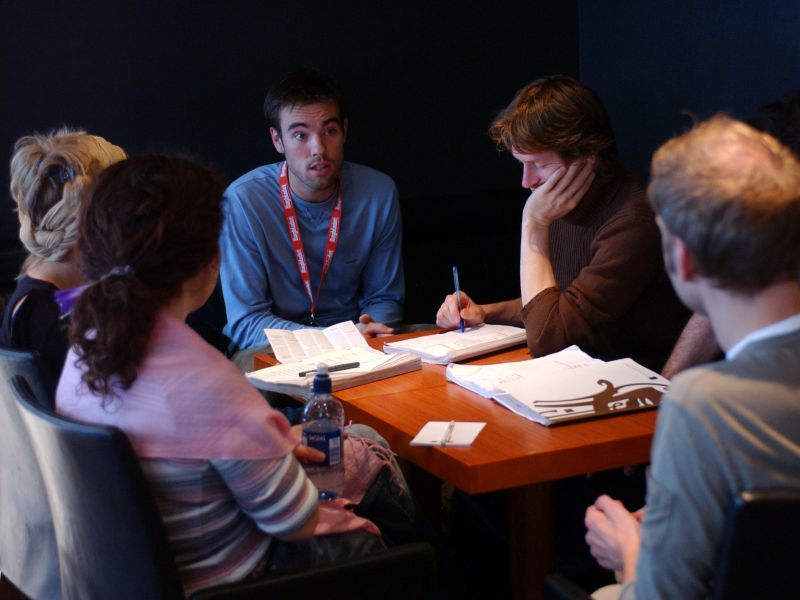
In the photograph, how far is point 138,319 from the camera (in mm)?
1638

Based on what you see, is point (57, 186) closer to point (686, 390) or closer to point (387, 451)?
point (387, 451)

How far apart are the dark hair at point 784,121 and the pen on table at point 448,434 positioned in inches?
37.5

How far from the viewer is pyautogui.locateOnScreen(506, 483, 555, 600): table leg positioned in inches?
90.0

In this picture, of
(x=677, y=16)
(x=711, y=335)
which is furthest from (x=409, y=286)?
(x=711, y=335)

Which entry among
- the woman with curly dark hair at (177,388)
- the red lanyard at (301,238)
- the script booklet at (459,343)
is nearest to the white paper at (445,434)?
the woman with curly dark hair at (177,388)

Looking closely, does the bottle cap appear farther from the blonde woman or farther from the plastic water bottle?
the blonde woman

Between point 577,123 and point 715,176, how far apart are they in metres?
1.52

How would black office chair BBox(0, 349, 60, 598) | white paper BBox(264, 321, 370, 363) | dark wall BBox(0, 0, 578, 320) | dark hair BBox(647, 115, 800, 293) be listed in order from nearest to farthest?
dark hair BBox(647, 115, 800, 293) < black office chair BBox(0, 349, 60, 598) < white paper BBox(264, 321, 370, 363) < dark wall BBox(0, 0, 578, 320)

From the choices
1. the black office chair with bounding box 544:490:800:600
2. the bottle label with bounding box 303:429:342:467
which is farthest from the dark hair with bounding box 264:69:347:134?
the black office chair with bounding box 544:490:800:600

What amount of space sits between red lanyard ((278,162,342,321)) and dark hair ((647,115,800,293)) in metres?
2.48

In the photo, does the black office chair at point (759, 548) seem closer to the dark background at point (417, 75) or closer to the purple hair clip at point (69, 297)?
the purple hair clip at point (69, 297)

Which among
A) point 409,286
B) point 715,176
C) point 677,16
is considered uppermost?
point 677,16

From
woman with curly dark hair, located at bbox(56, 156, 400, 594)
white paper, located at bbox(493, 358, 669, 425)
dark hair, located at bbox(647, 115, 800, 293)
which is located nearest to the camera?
dark hair, located at bbox(647, 115, 800, 293)

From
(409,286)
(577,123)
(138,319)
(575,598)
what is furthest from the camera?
(409,286)
